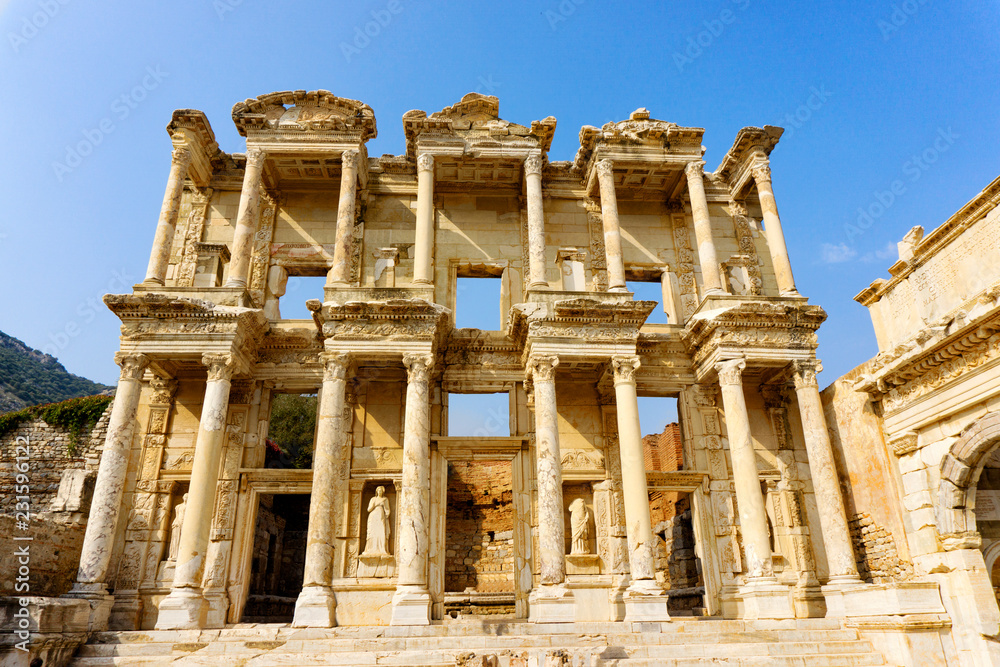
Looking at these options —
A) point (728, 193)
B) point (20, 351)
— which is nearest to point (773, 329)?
point (728, 193)

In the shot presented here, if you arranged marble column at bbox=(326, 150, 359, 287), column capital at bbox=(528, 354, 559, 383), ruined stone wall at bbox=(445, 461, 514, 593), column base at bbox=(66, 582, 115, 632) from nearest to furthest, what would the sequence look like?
column base at bbox=(66, 582, 115, 632), column capital at bbox=(528, 354, 559, 383), marble column at bbox=(326, 150, 359, 287), ruined stone wall at bbox=(445, 461, 514, 593)

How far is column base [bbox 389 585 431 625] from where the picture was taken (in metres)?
11.6

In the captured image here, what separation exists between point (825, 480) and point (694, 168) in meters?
8.07

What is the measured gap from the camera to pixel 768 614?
39.7 feet

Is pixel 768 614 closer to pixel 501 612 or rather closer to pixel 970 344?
pixel 970 344

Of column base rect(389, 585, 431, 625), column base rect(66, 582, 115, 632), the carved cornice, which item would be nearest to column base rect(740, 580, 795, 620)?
the carved cornice

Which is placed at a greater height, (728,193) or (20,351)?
(20,351)

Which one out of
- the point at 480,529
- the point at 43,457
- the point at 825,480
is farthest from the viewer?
the point at 480,529

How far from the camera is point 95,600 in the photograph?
11.9 metres

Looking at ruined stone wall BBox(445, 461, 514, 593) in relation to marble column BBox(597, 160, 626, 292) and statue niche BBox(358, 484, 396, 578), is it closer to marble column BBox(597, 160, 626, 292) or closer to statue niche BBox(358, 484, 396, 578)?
statue niche BBox(358, 484, 396, 578)

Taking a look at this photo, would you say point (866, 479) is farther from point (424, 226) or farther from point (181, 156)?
point (181, 156)

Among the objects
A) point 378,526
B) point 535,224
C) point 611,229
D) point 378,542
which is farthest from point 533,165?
point 378,542

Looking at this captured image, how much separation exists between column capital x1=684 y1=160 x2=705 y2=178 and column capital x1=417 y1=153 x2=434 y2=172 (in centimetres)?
649

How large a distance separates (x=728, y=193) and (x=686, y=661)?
1262 cm
